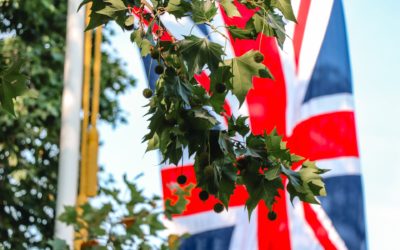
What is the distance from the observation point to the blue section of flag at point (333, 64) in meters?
7.18

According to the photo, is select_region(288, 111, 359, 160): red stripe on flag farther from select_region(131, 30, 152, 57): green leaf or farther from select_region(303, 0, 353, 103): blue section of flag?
select_region(131, 30, 152, 57): green leaf

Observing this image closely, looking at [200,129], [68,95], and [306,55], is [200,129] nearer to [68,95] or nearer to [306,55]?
[306,55]

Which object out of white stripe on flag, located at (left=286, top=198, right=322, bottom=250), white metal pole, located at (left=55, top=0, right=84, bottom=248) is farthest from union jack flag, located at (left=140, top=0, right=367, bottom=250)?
white metal pole, located at (left=55, top=0, right=84, bottom=248)

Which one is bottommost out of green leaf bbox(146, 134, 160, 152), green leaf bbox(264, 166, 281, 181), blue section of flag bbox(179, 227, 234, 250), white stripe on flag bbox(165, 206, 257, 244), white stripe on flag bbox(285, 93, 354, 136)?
blue section of flag bbox(179, 227, 234, 250)

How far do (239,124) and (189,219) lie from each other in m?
3.98

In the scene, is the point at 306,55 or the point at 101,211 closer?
the point at 101,211

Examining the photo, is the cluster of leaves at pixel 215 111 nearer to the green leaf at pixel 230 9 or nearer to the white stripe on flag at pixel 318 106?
the green leaf at pixel 230 9

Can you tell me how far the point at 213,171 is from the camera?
2842 millimetres

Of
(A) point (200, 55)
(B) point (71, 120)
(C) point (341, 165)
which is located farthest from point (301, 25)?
(A) point (200, 55)

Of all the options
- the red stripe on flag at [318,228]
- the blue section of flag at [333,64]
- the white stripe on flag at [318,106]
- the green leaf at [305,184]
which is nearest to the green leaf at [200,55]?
the green leaf at [305,184]

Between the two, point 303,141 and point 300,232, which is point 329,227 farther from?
point 303,141

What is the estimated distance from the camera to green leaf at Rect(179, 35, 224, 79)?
2754 mm

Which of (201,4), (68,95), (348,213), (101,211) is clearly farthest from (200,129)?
(68,95)

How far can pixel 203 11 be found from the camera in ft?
9.46
